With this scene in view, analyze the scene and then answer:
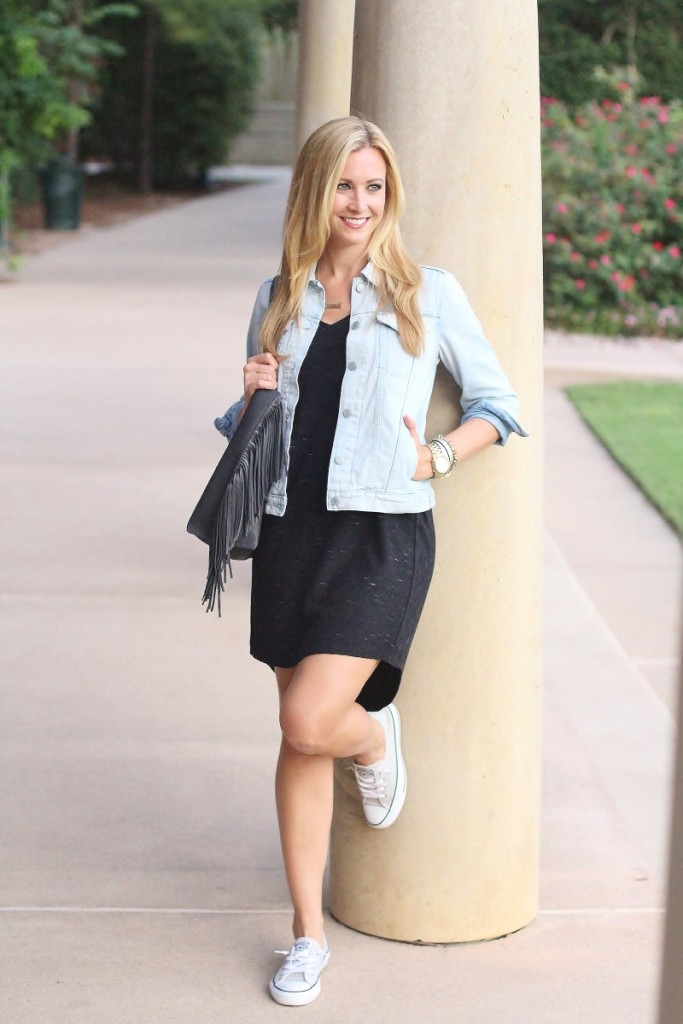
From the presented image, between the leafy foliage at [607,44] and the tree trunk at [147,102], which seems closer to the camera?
the leafy foliage at [607,44]

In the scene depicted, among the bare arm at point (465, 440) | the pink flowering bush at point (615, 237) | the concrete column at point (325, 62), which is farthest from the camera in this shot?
the pink flowering bush at point (615, 237)

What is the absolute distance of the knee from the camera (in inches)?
129

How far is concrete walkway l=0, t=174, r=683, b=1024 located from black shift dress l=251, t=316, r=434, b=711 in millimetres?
809

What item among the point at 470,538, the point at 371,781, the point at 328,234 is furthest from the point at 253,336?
the point at 371,781

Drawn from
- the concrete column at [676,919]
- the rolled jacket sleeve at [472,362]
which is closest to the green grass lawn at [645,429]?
the rolled jacket sleeve at [472,362]

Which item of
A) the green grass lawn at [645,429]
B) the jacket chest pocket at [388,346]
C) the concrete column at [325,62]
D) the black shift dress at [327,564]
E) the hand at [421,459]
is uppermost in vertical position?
the concrete column at [325,62]

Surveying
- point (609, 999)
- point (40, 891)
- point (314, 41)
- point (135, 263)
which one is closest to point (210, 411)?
point (314, 41)

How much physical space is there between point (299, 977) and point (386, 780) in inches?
18.8

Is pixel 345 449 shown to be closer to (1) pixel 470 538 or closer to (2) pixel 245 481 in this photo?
(2) pixel 245 481

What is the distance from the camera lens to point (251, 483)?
3.33 meters

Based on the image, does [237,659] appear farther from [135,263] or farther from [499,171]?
[135,263]

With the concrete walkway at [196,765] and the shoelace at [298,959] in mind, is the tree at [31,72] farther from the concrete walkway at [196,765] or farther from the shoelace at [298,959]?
the shoelace at [298,959]

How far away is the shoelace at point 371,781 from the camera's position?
142 inches

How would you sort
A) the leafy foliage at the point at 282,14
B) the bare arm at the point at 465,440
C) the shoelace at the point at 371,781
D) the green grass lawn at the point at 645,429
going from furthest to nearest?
1. the leafy foliage at the point at 282,14
2. the green grass lawn at the point at 645,429
3. the shoelace at the point at 371,781
4. the bare arm at the point at 465,440
